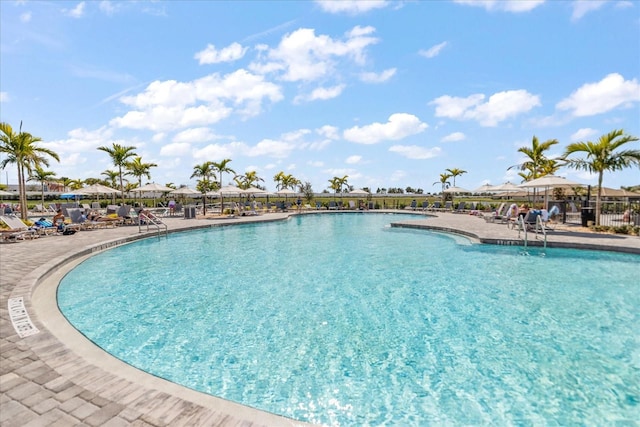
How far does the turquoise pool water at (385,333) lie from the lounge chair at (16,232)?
16.2 feet

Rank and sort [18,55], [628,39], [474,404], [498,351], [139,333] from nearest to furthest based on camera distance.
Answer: [474,404], [498,351], [139,333], [18,55], [628,39]

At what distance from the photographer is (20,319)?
4.32m

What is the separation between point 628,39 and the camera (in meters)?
11.6

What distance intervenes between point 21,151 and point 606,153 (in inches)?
1020

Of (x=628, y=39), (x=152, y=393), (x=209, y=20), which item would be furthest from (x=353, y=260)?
(x=628, y=39)

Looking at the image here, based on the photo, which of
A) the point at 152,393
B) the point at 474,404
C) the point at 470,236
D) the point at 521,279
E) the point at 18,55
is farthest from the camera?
the point at 470,236

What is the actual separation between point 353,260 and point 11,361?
7.62 m

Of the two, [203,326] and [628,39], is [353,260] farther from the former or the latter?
[628,39]

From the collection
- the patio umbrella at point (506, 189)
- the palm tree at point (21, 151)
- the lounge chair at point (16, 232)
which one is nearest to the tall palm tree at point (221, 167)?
the palm tree at point (21, 151)

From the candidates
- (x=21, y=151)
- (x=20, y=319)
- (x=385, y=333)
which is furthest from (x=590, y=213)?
(x=21, y=151)

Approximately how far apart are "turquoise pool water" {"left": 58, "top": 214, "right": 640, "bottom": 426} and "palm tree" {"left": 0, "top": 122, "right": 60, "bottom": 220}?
11.3 metres

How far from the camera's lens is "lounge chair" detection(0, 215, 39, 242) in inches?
454

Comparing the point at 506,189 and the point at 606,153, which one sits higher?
the point at 606,153

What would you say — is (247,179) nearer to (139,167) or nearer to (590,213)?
(139,167)
